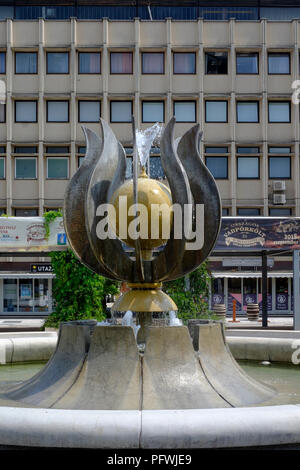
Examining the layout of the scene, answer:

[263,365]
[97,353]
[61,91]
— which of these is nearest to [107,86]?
[61,91]

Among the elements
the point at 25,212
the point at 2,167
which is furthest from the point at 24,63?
the point at 25,212

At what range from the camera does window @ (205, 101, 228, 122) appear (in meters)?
43.5

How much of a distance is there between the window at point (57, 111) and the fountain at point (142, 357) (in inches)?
1364

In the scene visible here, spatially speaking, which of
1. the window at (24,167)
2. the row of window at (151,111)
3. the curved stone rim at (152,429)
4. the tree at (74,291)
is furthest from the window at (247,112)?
the curved stone rim at (152,429)

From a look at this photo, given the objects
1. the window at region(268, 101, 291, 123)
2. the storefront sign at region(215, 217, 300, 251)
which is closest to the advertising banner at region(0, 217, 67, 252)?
the storefront sign at region(215, 217, 300, 251)

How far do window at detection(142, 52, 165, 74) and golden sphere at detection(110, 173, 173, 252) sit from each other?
3597 centimetres

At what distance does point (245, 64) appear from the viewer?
43812mm

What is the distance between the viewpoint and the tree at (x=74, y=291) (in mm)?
20812

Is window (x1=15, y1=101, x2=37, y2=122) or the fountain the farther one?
window (x1=15, y1=101, x2=37, y2=122)

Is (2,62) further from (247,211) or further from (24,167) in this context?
(247,211)

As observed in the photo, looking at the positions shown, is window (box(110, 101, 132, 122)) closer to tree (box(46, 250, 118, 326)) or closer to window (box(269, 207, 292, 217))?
window (box(269, 207, 292, 217))

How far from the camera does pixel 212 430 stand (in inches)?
209

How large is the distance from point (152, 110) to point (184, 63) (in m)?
3.76

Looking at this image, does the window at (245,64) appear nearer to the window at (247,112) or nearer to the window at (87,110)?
the window at (247,112)
